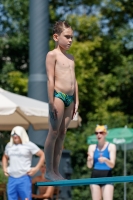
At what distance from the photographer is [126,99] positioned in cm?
2405

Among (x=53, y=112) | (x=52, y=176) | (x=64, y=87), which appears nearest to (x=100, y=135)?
(x=52, y=176)

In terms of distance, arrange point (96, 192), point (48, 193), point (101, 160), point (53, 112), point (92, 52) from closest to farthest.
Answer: point (53, 112), point (96, 192), point (101, 160), point (48, 193), point (92, 52)

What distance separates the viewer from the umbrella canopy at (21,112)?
1055 centimetres

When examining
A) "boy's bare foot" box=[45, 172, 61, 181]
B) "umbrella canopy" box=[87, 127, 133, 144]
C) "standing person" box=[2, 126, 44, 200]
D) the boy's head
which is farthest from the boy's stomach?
"umbrella canopy" box=[87, 127, 133, 144]

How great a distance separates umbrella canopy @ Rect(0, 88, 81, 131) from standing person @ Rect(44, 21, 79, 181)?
480 cm

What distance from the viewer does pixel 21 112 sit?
433 inches

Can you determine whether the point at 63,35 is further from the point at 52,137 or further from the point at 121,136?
the point at 121,136

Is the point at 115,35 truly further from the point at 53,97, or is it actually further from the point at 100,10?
the point at 53,97

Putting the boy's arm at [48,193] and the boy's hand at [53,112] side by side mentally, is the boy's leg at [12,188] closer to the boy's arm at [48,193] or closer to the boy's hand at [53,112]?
the boy's arm at [48,193]

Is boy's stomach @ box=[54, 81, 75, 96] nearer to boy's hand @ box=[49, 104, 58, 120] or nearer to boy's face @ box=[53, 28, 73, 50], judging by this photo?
boy's hand @ box=[49, 104, 58, 120]

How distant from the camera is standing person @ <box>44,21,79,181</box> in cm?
552

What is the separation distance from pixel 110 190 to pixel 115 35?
14.4 meters

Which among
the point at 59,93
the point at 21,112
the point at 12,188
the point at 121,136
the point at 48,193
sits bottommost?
the point at 48,193

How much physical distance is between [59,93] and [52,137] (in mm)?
418
